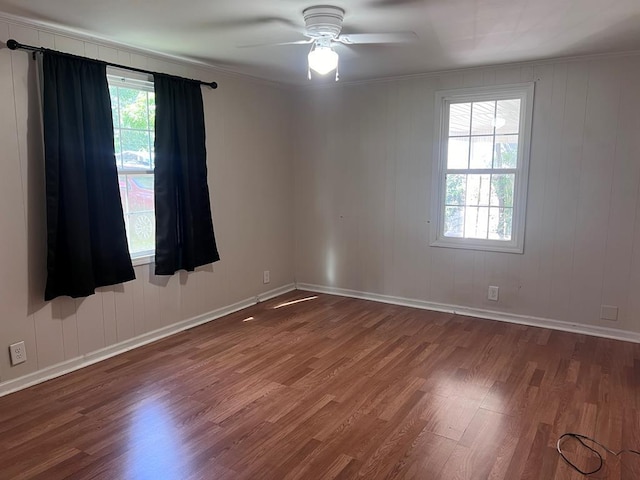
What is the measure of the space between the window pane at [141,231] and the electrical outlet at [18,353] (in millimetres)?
1013

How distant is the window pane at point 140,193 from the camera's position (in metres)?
3.60

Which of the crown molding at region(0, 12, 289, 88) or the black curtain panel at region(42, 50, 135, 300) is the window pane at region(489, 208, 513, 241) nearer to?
the crown molding at region(0, 12, 289, 88)

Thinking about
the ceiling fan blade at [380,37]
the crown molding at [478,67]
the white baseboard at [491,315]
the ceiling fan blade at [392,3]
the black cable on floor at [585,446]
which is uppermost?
the crown molding at [478,67]

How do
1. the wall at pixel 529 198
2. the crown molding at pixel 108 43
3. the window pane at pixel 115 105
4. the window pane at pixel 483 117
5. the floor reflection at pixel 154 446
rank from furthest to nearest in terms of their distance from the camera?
the window pane at pixel 483 117
the wall at pixel 529 198
the window pane at pixel 115 105
the crown molding at pixel 108 43
the floor reflection at pixel 154 446

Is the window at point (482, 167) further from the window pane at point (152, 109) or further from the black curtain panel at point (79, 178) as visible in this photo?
the black curtain panel at point (79, 178)

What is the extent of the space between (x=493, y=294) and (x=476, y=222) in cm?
72

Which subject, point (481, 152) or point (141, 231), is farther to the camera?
point (481, 152)

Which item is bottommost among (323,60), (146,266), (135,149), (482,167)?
(146,266)

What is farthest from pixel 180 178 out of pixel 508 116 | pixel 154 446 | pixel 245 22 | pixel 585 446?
pixel 585 446

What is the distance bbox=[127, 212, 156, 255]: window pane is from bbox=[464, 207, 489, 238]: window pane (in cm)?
292

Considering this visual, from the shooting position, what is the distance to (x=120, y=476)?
6.94 feet

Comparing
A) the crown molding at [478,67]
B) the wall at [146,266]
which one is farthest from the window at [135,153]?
the crown molding at [478,67]

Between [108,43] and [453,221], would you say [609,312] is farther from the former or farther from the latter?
[108,43]

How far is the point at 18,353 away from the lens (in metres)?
2.95
